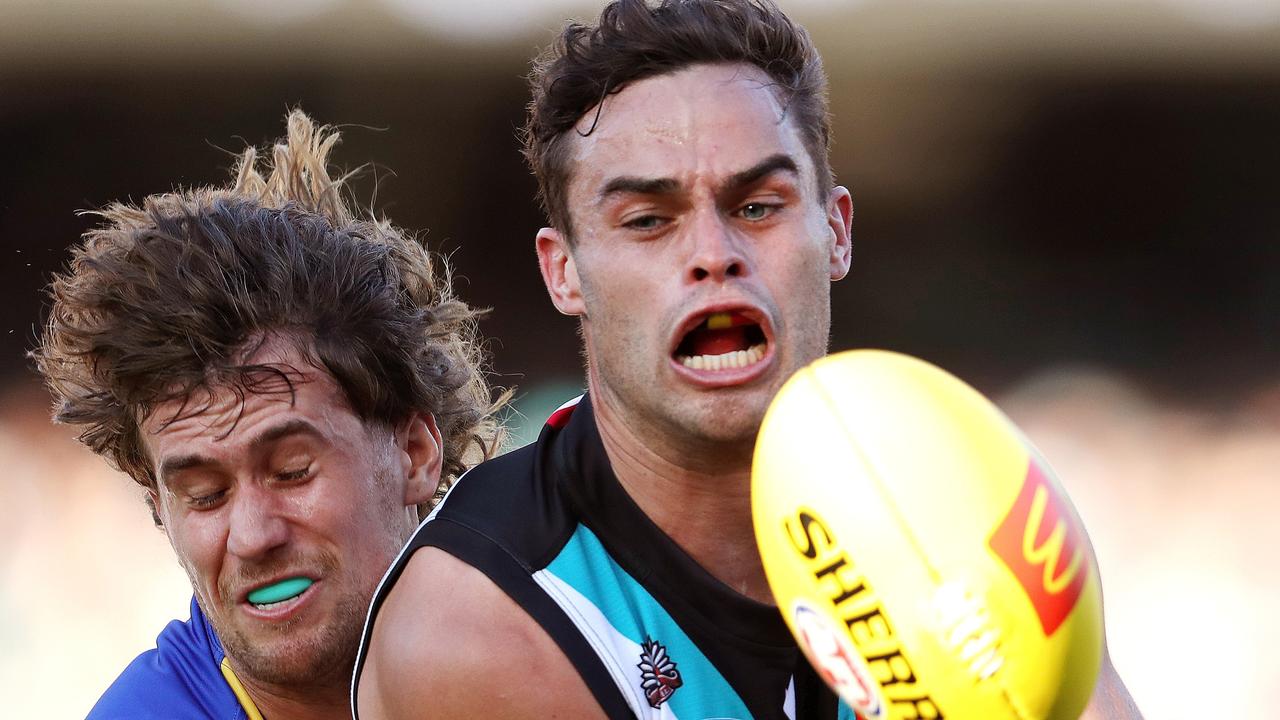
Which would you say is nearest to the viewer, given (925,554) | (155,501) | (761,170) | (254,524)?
(925,554)

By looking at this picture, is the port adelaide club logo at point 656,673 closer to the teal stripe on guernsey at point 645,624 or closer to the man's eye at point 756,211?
the teal stripe on guernsey at point 645,624

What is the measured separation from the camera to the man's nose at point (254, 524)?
329 cm

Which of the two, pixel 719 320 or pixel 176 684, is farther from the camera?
pixel 176 684

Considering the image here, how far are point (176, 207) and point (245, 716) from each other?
4.52 ft

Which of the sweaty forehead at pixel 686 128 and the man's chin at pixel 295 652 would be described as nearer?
the sweaty forehead at pixel 686 128

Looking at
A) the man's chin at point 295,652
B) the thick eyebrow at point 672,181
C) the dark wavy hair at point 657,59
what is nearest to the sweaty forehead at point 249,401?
the man's chin at point 295,652

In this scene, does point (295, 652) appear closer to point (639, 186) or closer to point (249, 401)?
point (249, 401)

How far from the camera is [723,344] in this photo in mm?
2709

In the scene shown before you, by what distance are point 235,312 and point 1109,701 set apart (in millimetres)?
2192

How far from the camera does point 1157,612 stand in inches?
331

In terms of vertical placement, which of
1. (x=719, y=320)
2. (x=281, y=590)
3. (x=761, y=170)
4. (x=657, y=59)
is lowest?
(x=281, y=590)

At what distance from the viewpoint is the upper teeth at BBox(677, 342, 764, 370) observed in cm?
263

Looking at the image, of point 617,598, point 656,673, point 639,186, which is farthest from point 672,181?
point 656,673

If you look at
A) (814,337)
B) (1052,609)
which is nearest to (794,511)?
(1052,609)
